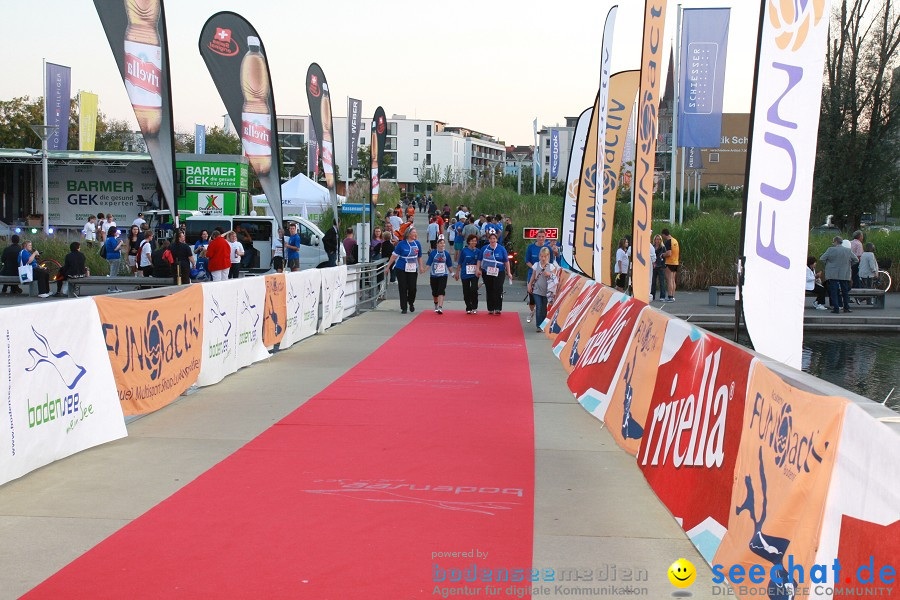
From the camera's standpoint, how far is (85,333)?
8.11 meters

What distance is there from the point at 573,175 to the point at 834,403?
736 inches

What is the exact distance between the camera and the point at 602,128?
15672mm

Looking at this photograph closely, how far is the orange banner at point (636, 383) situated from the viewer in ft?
26.4

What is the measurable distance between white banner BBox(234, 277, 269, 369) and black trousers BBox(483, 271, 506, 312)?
8.04 m

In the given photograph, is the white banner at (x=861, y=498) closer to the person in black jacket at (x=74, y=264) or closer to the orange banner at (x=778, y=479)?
the orange banner at (x=778, y=479)

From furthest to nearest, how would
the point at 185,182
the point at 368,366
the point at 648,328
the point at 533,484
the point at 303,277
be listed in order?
the point at 185,182
the point at 303,277
the point at 368,366
the point at 648,328
the point at 533,484

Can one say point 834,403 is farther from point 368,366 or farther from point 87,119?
point 87,119

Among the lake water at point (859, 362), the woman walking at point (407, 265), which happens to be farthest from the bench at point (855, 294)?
the woman walking at point (407, 265)

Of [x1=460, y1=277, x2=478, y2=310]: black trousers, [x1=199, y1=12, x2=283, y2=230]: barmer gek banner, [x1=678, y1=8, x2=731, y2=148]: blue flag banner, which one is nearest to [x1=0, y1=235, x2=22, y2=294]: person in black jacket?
[x1=199, y1=12, x2=283, y2=230]: barmer gek banner

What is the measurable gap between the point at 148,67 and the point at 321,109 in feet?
45.4

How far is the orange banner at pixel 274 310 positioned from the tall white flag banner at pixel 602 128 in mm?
5153

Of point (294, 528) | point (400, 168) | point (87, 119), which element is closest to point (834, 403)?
point (294, 528)

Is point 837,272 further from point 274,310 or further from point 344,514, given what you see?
point 344,514

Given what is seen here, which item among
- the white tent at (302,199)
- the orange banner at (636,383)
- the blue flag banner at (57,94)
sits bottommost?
the orange banner at (636,383)
